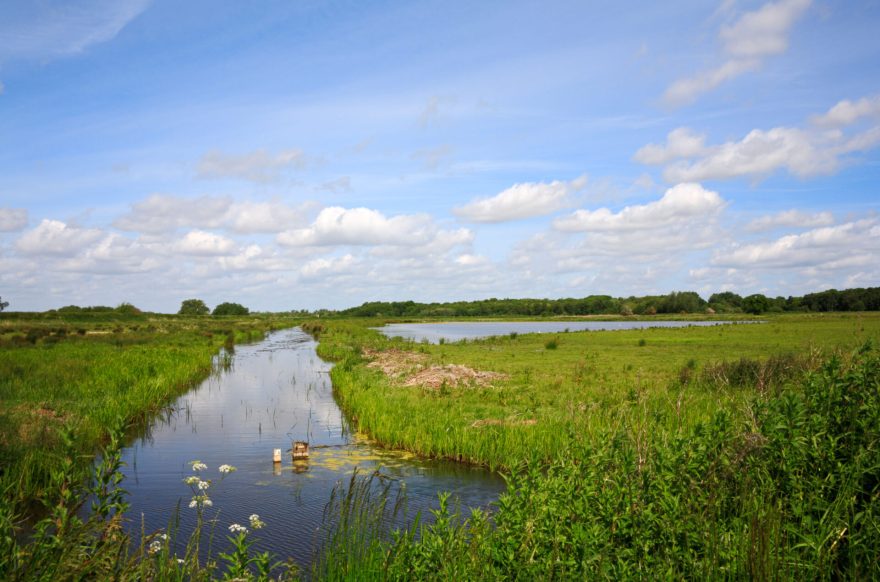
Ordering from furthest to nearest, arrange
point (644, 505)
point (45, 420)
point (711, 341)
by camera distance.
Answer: point (711, 341) → point (45, 420) → point (644, 505)

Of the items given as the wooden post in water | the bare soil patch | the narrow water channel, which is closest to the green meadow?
the narrow water channel

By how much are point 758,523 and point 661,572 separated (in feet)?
3.69

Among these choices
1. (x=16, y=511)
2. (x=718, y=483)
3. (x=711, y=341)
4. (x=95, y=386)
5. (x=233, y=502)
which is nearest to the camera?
(x=718, y=483)

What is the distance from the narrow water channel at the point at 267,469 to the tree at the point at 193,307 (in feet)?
571

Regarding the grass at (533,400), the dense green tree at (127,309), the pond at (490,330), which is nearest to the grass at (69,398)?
the grass at (533,400)

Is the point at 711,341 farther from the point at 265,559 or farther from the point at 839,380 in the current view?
the point at 265,559

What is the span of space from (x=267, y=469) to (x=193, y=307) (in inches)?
7452

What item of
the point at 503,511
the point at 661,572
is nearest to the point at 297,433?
the point at 503,511

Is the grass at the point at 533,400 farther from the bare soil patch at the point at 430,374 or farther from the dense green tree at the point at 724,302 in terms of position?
the dense green tree at the point at 724,302

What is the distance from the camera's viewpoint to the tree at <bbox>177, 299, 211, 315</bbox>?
612ft

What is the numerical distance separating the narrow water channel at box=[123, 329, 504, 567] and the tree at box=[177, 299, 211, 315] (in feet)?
571

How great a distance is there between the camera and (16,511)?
11453mm

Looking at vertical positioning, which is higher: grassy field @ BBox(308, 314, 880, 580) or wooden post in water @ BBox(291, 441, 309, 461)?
grassy field @ BBox(308, 314, 880, 580)

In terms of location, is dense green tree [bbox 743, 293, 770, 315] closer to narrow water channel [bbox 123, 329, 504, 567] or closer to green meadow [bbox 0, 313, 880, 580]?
narrow water channel [bbox 123, 329, 504, 567]
